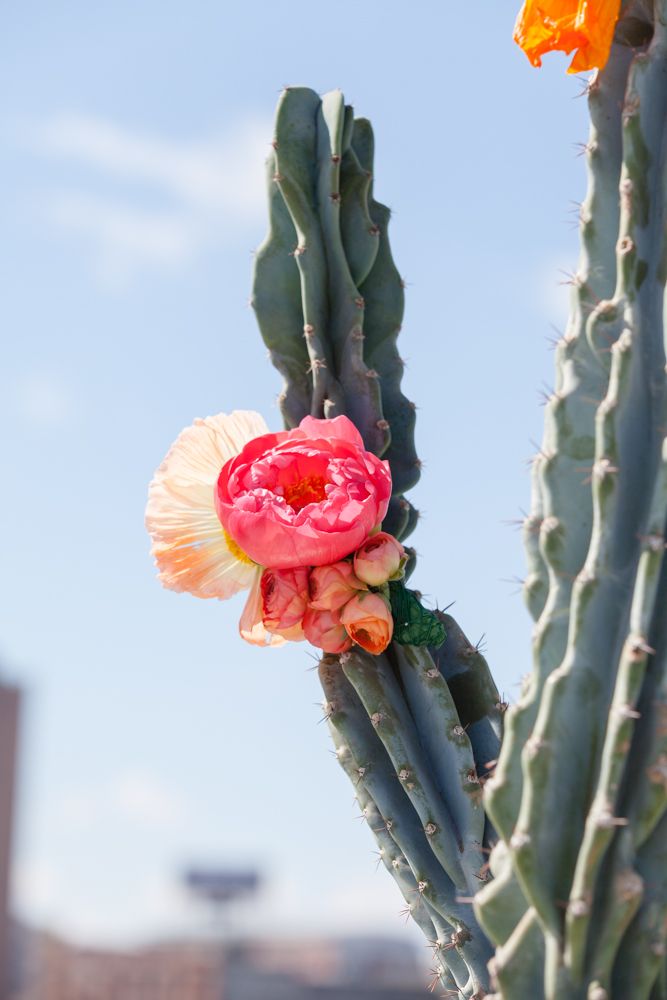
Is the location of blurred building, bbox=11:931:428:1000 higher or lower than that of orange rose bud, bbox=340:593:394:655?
lower

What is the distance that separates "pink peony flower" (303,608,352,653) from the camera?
256 cm

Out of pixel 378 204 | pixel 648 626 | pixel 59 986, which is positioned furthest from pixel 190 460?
pixel 59 986

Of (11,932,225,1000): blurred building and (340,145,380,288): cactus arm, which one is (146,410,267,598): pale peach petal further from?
(11,932,225,1000): blurred building

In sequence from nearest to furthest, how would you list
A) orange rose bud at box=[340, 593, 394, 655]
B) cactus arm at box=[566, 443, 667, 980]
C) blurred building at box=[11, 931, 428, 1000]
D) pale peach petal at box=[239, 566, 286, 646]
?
cactus arm at box=[566, 443, 667, 980] < orange rose bud at box=[340, 593, 394, 655] < pale peach petal at box=[239, 566, 286, 646] < blurred building at box=[11, 931, 428, 1000]

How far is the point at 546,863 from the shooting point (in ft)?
6.17

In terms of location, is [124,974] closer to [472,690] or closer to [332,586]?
[472,690]

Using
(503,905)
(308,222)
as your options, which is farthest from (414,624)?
(308,222)

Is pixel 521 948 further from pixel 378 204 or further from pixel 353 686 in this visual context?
pixel 378 204

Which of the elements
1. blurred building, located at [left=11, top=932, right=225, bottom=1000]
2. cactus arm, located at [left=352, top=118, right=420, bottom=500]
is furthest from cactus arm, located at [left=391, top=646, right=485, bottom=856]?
blurred building, located at [left=11, top=932, right=225, bottom=1000]

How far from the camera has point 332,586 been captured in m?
2.53

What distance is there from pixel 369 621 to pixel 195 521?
1.20 ft

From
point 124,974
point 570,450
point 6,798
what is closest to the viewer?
point 570,450

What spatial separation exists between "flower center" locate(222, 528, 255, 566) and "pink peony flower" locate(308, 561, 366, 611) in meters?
0.13

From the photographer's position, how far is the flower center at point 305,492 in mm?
2527
